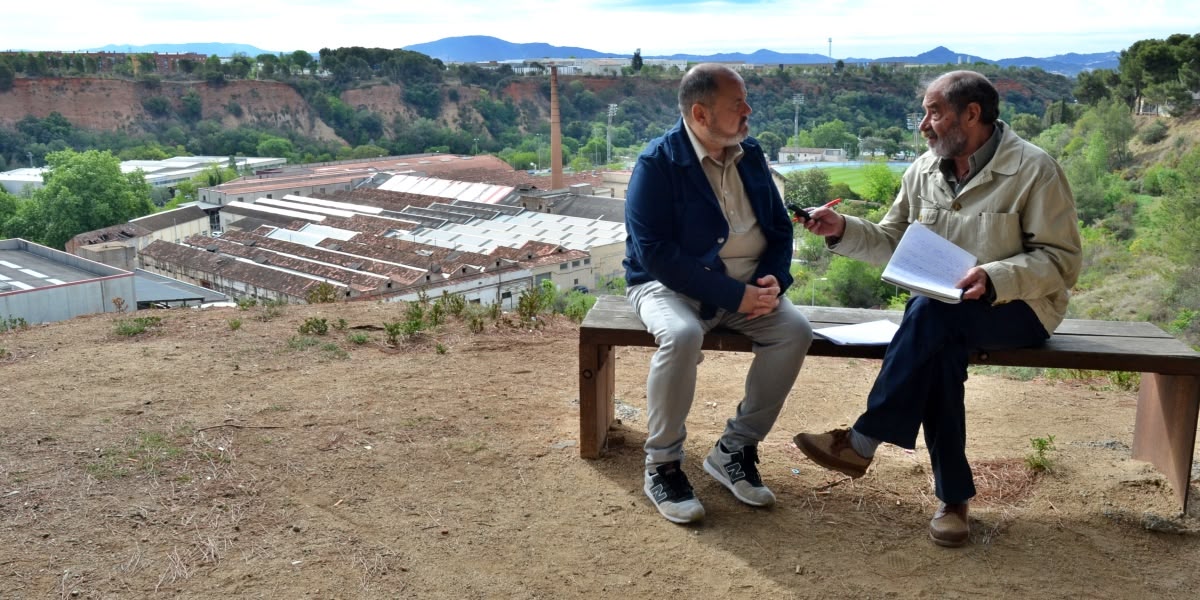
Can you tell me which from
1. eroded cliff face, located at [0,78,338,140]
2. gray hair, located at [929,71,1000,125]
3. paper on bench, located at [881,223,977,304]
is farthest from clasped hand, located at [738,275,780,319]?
eroded cliff face, located at [0,78,338,140]

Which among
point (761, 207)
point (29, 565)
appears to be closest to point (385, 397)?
point (29, 565)

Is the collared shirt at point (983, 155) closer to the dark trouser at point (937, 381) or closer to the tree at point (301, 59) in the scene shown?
the dark trouser at point (937, 381)

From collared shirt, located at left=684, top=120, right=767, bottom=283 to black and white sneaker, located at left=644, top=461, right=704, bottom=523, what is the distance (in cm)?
56

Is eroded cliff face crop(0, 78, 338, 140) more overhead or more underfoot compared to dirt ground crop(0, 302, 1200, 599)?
more overhead

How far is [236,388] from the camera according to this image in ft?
11.5

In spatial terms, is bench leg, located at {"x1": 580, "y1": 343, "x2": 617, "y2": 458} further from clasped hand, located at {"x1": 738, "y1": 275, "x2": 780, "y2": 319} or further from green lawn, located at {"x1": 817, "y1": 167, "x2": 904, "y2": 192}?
green lawn, located at {"x1": 817, "y1": 167, "x2": 904, "y2": 192}

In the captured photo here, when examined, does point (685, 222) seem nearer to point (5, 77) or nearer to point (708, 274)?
point (708, 274)

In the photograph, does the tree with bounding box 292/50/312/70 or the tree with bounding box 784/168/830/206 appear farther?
the tree with bounding box 292/50/312/70

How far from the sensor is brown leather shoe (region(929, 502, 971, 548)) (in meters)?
2.25

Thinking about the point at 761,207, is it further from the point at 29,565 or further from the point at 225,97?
the point at 225,97

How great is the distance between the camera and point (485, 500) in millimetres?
2506

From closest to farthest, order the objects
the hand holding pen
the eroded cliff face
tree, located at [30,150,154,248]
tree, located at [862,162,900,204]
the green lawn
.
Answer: the hand holding pen
tree, located at [862,162,900,204]
the green lawn
tree, located at [30,150,154,248]
the eroded cliff face

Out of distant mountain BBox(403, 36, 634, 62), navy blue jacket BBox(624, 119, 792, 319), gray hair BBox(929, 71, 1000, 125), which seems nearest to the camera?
gray hair BBox(929, 71, 1000, 125)

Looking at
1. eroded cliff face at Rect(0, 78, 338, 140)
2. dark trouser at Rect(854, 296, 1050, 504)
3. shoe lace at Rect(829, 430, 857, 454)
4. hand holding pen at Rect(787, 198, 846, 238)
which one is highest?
eroded cliff face at Rect(0, 78, 338, 140)
